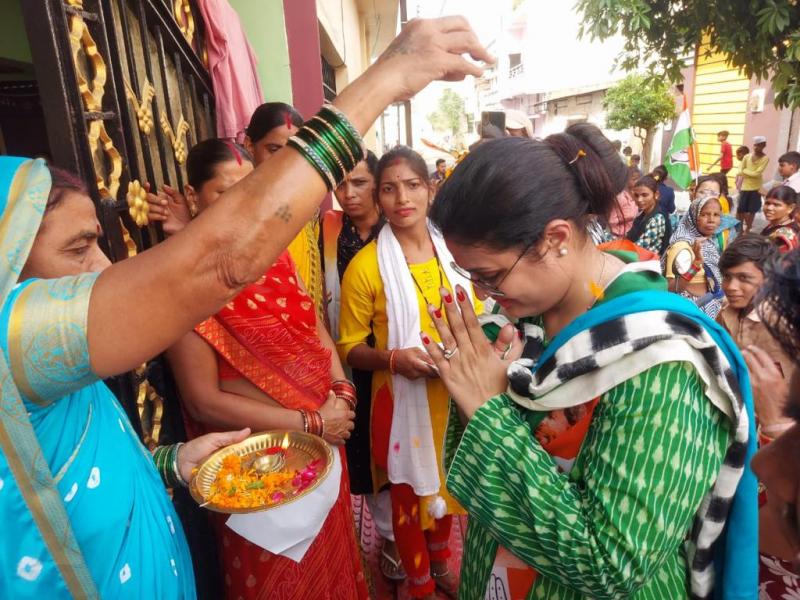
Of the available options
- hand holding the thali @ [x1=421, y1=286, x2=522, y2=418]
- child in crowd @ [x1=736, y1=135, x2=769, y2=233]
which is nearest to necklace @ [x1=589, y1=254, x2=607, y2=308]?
hand holding the thali @ [x1=421, y1=286, x2=522, y2=418]

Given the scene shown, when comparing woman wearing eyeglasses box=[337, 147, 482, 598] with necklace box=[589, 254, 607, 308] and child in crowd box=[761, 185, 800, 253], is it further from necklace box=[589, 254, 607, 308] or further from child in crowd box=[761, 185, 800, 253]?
child in crowd box=[761, 185, 800, 253]

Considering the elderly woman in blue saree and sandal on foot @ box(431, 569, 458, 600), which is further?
sandal on foot @ box(431, 569, 458, 600)

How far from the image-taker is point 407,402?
8.42 feet

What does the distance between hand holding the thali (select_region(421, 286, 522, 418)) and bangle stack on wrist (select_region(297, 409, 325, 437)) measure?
891mm

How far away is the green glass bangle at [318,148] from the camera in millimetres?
889

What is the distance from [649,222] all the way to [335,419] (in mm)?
4633

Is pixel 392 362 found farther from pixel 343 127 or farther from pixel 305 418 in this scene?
pixel 343 127

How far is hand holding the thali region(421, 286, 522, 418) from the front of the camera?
1.19 m

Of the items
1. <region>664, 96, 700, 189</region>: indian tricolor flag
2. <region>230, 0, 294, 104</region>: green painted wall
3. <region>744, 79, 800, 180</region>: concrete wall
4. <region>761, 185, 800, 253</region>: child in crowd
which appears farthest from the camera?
<region>744, 79, 800, 180</region>: concrete wall

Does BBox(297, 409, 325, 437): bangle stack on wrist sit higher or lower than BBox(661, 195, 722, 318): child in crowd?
higher

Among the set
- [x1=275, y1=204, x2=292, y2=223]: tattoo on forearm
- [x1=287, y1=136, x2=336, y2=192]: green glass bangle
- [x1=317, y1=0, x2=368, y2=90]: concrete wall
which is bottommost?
[x1=275, y1=204, x2=292, y2=223]: tattoo on forearm

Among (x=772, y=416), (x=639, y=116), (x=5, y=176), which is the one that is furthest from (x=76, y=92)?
(x=639, y=116)

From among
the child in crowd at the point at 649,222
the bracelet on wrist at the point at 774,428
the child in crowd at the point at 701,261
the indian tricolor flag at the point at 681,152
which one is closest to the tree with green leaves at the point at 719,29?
the indian tricolor flag at the point at 681,152

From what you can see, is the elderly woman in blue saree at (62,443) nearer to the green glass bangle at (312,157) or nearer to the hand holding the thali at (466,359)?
the green glass bangle at (312,157)
